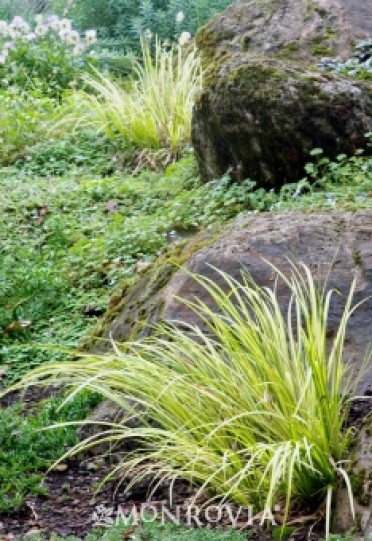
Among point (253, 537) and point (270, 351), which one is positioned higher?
point (270, 351)

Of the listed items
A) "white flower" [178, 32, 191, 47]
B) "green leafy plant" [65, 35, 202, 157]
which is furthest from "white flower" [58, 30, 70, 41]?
"green leafy plant" [65, 35, 202, 157]

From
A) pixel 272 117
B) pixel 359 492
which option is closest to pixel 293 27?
pixel 272 117

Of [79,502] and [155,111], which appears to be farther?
[155,111]

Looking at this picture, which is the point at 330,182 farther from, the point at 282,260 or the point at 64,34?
the point at 64,34

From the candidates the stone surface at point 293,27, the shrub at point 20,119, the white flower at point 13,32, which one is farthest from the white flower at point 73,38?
the stone surface at point 293,27

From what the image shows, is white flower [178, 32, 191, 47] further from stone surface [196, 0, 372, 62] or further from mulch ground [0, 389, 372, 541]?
mulch ground [0, 389, 372, 541]

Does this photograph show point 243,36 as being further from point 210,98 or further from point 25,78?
point 25,78

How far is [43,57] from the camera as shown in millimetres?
11891

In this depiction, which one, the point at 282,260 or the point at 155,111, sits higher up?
the point at 155,111

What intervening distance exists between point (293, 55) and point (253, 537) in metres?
5.61

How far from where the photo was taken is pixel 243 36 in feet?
29.5

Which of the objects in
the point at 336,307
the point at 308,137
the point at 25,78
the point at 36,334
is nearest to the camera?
the point at 336,307

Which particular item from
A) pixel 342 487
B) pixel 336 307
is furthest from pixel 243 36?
pixel 342 487

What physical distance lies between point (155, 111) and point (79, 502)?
586 centimetres
